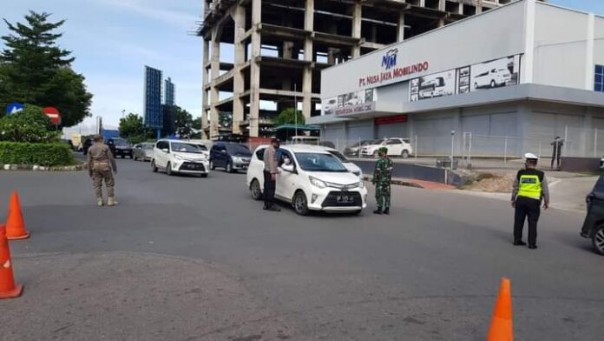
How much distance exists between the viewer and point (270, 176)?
1288cm

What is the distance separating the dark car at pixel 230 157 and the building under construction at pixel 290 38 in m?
39.0

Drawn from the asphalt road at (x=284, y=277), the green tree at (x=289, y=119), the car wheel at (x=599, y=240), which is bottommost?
the asphalt road at (x=284, y=277)

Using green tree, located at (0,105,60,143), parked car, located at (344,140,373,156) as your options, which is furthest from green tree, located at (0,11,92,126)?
parked car, located at (344,140,373,156)

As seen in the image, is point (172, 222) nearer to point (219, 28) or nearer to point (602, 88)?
point (602, 88)

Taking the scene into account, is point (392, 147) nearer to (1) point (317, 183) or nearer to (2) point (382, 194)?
(2) point (382, 194)

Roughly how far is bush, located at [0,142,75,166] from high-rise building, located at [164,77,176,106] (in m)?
35.5

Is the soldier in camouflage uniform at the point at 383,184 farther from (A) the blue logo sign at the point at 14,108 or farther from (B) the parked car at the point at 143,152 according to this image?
(B) the parked car at the point at 143,152

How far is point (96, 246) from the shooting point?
314 inches

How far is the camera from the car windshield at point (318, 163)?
12938mm

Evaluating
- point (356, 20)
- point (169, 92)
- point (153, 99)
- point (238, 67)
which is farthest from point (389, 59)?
point (238, 67)

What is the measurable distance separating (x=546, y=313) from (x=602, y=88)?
3624cm

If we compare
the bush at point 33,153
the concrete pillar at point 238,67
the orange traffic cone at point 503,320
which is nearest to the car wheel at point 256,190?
the orange traffic cone at point 503,320

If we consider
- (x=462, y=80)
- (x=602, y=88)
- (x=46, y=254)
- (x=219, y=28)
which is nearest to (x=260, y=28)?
(x=219, y=28)

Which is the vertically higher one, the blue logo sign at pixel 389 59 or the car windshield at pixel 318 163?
the blue logo sign at pixel 389 59
